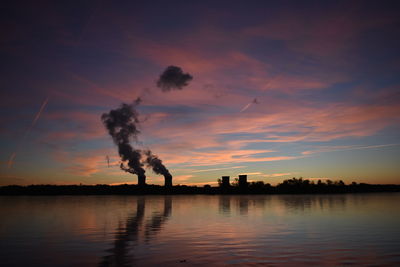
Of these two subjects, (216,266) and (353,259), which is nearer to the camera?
(216,266)

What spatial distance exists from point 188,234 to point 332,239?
1503cm

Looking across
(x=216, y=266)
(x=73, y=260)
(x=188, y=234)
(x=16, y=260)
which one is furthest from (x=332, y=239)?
(x=16, y=260)

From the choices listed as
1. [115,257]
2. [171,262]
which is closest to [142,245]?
[115,257]

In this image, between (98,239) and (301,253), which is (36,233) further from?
(301,253)

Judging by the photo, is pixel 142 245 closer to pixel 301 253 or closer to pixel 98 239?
pixel 98 239

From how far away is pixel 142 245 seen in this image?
31609mm

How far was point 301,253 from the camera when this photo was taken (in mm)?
28000

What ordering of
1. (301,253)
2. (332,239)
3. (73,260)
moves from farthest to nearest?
(332,239), (301,253), (73,260)

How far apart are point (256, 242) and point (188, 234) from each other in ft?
30.9

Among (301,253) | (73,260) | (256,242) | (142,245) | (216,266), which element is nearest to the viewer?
(216,266)

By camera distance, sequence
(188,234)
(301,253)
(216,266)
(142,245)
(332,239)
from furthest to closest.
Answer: (188,234) < (332,239) < (142,245) < (301,253) < (216,266)

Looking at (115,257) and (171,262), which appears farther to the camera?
(115,257)

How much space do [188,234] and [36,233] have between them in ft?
58.2

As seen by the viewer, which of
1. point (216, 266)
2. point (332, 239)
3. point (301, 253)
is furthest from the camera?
point (332, 239)
